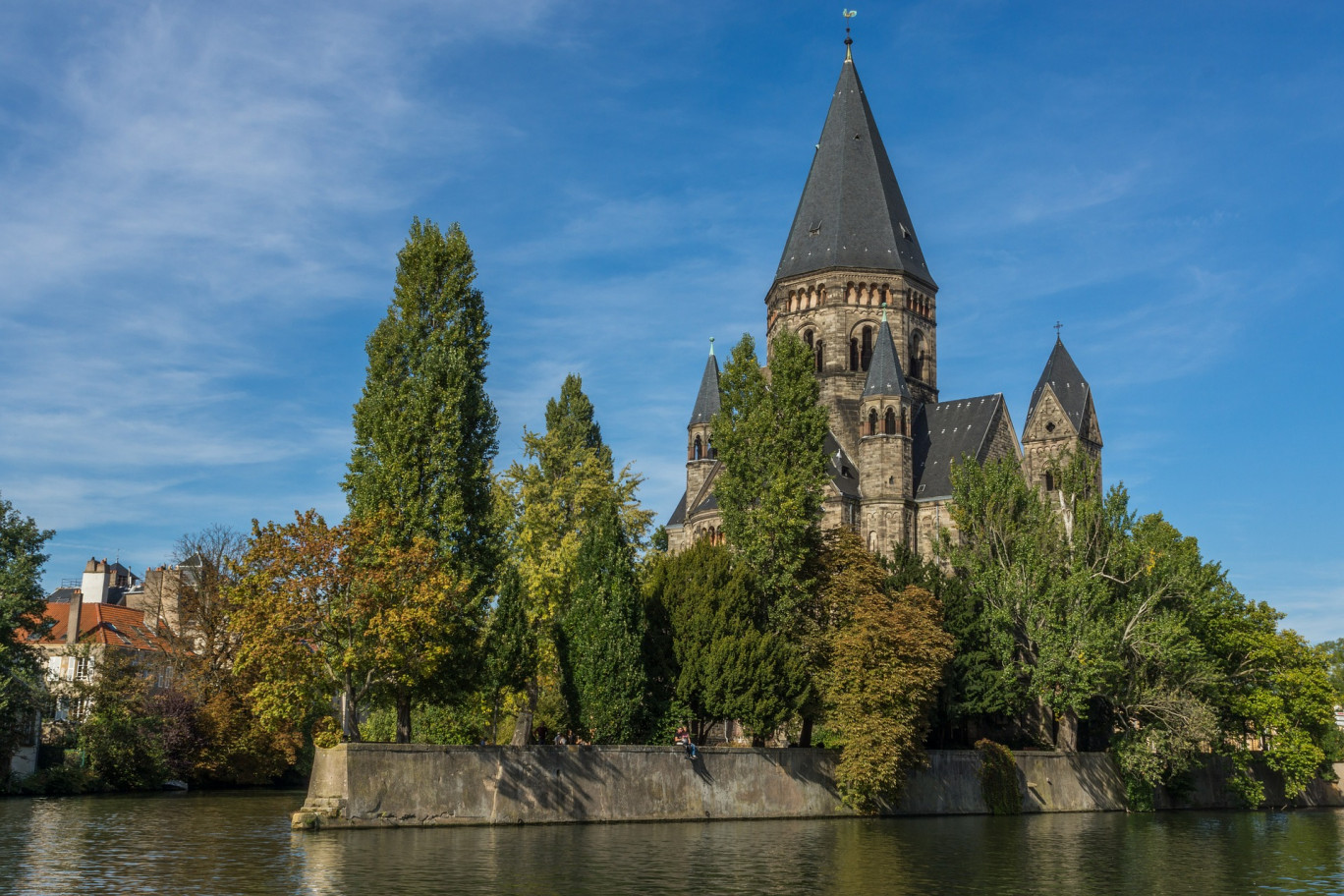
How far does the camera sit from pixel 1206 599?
172 feet

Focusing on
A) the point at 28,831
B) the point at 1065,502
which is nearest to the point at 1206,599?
the point at 1065,502

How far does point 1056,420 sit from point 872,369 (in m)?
13.1

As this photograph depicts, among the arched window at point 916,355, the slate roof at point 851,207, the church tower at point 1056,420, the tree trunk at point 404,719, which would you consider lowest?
the tree trunk at point 404,719

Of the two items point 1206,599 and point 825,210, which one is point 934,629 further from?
point 825,210

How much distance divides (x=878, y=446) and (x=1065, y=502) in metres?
20.4

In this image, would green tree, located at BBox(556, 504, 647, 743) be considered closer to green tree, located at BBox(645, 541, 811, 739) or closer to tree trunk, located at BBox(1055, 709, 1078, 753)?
green tree, located at BBox(645, 541, 811, 739)

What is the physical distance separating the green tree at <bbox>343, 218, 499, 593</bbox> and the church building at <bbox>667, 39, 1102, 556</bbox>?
125 feet

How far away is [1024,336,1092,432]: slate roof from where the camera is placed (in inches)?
3145

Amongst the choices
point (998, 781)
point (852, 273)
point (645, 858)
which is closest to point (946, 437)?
point (852, 273)

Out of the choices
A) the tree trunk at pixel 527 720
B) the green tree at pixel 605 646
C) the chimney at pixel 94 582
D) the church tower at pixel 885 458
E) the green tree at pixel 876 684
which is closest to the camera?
the green tree at pixel 605 646

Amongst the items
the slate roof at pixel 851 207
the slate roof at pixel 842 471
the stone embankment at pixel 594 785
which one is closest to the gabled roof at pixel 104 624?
the slate roof at pixel 842 471

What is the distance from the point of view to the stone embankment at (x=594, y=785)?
3088 centimetres

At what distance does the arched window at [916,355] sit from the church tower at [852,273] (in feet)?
0.21

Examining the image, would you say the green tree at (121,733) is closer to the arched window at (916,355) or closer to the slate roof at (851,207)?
the slate roof at (851,207)
